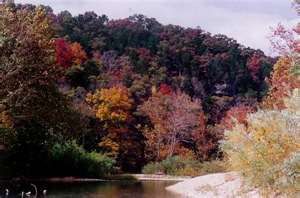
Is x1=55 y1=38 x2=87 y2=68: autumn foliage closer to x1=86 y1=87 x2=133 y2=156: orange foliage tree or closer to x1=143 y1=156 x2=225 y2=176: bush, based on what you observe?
x1=86 y1=87 x2=133 y2=156: orange foliage tree

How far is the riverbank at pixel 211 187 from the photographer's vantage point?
2245cm

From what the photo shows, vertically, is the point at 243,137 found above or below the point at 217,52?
below

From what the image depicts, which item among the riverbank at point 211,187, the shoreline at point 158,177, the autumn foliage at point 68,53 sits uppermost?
the autumn foliage at point 68,53

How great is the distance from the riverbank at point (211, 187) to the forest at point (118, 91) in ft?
6.92

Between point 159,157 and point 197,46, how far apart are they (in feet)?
56.0

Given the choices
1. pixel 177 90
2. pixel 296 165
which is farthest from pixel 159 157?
pixel 296 165

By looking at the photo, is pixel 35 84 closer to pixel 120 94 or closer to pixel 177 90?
pixel 120 94

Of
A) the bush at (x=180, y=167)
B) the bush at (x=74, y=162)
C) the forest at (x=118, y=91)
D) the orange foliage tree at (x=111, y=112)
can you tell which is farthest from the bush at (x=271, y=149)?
the orange foliage tree at (x=111, y=112)

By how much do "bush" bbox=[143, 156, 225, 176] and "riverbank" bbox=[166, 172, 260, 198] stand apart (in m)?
9.44

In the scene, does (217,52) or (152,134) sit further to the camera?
(217,52)

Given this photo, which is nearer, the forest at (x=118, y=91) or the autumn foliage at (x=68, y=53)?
the forest at (x=118, y=91)

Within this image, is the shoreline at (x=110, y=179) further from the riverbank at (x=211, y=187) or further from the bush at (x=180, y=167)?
the riverbank at (x=211, y=187)

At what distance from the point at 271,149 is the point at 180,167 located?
954 inches

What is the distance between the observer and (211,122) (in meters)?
47.8
